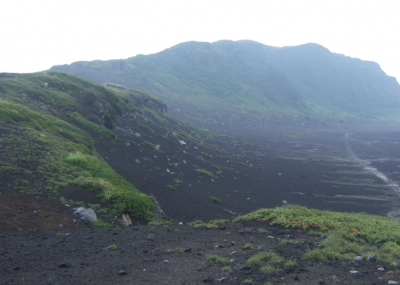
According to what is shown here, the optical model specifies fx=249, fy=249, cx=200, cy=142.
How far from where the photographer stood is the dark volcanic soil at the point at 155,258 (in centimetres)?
723

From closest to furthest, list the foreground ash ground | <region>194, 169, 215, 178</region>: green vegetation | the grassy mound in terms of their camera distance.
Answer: the foreground ash ground < the grassy mound < <region>194, 169, 215, 178</region>: green vegetation

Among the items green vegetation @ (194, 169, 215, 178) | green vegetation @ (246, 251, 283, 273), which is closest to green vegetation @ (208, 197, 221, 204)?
green vegetation @ (194, 169, 215, 178)

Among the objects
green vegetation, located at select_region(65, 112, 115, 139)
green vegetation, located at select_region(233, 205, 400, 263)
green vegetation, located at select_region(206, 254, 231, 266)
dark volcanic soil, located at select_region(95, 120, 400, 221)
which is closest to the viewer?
green vegetation, located at select_region(206, 254, 231, 266)

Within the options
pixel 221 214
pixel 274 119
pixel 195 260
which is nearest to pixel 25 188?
pixel 195 260

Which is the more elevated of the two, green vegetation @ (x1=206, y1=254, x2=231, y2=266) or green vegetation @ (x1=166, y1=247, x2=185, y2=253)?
green vegetation @ (x1=206, y1=254, x2=231, y2=266)

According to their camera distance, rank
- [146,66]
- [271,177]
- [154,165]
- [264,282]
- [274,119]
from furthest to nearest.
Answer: [146,66]
[274,119]
[271,177]
[154,165]
[264,282]

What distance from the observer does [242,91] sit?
170 meters

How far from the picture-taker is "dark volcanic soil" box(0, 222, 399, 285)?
7230 mm

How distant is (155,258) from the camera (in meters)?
9.11

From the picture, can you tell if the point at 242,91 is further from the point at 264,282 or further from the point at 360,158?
the point at 264,282

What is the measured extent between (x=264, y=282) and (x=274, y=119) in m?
134

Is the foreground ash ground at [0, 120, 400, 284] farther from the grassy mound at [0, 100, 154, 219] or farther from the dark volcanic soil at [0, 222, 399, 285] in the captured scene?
the grassy mound at [0, 100, 154, 219]

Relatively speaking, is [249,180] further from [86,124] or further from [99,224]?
[99,224]

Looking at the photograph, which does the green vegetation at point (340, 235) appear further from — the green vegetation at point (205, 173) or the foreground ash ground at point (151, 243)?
the green vegetation at point (205, 173)
